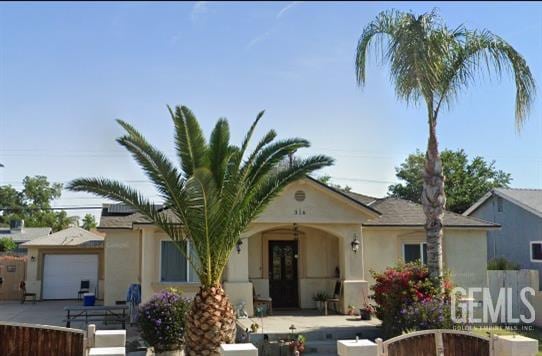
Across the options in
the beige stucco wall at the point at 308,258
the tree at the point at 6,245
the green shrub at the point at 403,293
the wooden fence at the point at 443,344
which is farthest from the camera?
the tree at the point at 6,245

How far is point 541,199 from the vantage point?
27078 millimetres

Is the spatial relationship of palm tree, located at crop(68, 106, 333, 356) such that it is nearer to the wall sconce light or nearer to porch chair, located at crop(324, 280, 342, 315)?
the wall sconce light

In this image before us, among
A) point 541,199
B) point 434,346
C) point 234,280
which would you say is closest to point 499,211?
point 541,199

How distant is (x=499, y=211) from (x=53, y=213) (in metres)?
49.2

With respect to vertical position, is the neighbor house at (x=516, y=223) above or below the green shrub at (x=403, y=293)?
above

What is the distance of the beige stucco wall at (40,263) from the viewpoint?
30.1 m

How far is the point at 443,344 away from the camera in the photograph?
10.1 meters

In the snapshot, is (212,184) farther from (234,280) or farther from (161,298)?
(234,280)

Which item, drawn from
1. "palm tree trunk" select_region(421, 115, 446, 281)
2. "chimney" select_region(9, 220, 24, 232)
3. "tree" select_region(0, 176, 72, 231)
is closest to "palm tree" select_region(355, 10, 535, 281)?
"palm tree trunk" select_region(421, 115, 446, 281)

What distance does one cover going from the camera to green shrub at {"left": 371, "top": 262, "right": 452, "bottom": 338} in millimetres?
14195

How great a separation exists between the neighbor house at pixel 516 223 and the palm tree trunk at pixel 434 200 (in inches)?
484

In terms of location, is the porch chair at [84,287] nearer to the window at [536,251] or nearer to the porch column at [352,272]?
the porch column at [352,272]

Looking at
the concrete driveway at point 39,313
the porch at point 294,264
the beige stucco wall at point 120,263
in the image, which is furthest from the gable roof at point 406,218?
the beige stucco wall at point 120,263

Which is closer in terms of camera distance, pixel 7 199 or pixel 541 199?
pixel 541 199
